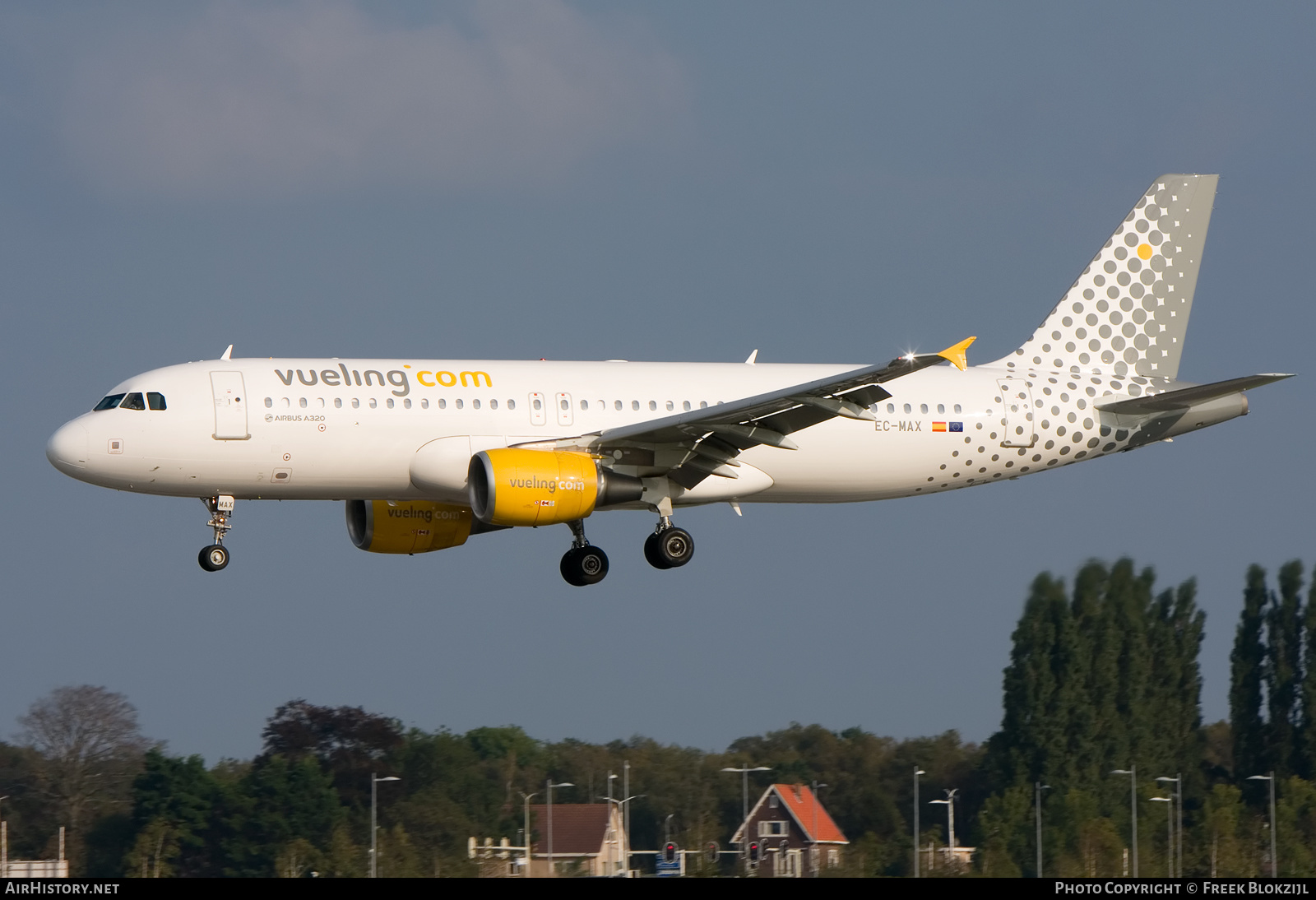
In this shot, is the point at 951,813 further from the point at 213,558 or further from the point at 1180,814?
the point at 213,558

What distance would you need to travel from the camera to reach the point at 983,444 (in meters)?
38.7

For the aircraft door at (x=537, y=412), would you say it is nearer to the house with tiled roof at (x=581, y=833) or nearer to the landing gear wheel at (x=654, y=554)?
the landing gear wheel at (x=654, y=554)

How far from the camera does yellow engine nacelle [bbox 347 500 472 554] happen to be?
3888cm

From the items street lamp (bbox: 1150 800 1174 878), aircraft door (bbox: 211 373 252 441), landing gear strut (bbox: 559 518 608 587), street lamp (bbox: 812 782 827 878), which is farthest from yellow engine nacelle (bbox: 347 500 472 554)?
street lamp (bbox: 1150 800 1174 878)

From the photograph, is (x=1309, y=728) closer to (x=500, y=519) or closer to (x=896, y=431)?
(x=896, y=431)

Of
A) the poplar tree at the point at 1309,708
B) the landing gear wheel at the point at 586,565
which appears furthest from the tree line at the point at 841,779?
the landing gear wheel at the point at 586,565

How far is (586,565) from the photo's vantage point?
37.3 m

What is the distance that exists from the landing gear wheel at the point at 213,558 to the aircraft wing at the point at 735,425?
704 cm

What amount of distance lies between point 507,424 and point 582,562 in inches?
152

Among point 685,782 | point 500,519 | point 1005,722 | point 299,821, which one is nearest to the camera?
point 500,519

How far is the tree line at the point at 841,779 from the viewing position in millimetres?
45281

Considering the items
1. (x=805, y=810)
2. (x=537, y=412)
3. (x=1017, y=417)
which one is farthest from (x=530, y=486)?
(x=805, y=810)

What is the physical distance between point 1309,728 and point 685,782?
21786 mm
